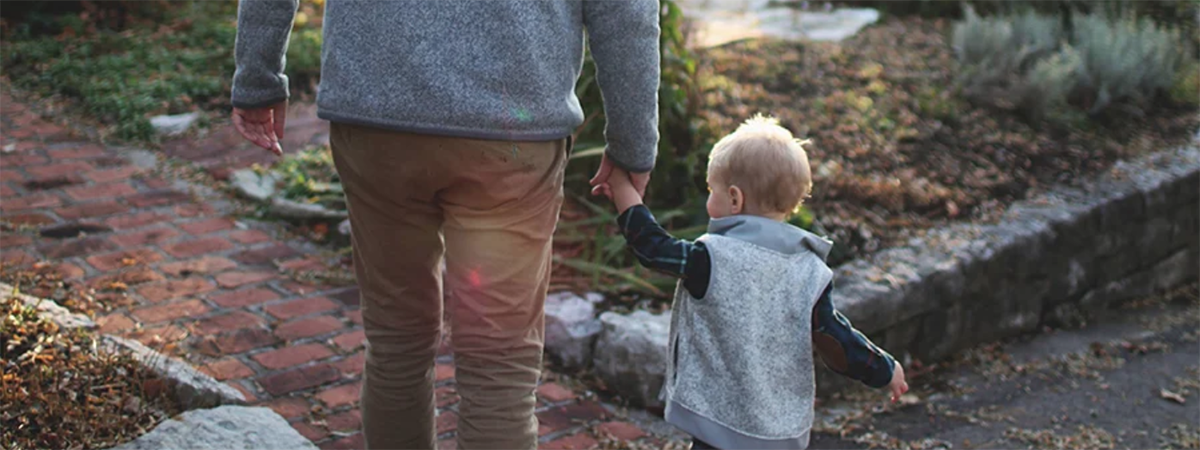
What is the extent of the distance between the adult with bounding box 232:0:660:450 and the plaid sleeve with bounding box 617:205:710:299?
0.11 metres

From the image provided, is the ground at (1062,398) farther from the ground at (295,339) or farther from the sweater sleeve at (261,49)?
the sweater sleeve at (261,49)

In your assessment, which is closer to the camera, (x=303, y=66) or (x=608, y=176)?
(x=608, y=176)

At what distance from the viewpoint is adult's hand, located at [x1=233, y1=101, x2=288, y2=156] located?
2.42 metres

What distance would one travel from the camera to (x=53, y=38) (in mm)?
6109

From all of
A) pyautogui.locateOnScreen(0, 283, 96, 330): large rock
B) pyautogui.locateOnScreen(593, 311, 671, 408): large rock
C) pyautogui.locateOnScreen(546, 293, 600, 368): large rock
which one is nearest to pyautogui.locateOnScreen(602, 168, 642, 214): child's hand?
pyautogui.locateOnScreen(593, 311, 671, 408): large rock

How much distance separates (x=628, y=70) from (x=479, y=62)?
0.28 meters

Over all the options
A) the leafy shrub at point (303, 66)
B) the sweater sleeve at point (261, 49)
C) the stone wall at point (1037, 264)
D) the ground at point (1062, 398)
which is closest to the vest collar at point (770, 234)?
the sweater sleeve at point (261, 49)

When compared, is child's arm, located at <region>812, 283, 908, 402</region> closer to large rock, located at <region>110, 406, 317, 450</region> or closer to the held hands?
the held hands

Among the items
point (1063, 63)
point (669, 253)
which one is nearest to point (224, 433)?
point (669, 253)

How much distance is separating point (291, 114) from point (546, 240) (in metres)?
3.39

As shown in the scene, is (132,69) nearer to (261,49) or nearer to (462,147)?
(261,49)

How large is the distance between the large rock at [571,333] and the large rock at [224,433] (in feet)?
3.23

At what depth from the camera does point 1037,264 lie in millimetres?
4375

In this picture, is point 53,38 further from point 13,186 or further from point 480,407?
→ point 480,407
